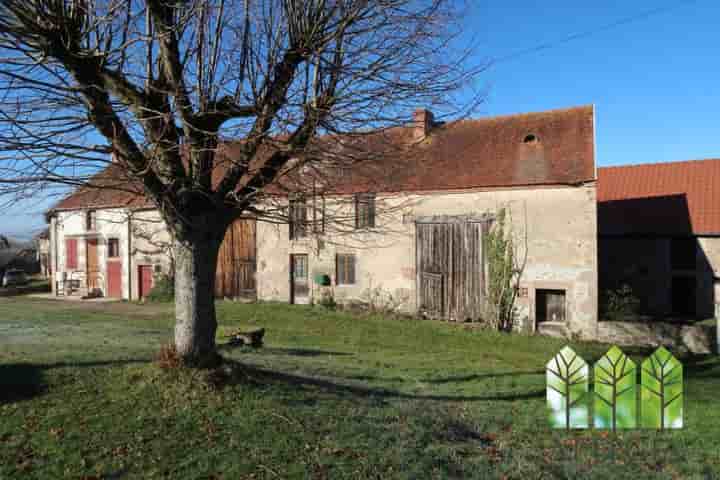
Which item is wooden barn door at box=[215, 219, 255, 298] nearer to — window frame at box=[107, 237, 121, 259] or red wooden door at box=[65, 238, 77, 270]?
window frame at box=[107, 237, 121, 259]

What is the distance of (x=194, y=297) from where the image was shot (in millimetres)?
5859

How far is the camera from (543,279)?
1642 cm

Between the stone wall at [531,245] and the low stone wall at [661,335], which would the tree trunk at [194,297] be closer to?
the stone wall at [531,245]

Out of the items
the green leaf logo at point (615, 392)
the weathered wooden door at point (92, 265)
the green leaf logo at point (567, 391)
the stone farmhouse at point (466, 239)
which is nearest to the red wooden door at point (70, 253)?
the weathered wooden door at point (92, 265)

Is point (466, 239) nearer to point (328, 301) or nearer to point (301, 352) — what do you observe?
point (328, 301)

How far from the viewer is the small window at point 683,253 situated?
19719 mm

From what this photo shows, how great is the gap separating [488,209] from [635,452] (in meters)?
12.5

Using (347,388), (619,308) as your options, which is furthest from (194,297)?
(619,308)

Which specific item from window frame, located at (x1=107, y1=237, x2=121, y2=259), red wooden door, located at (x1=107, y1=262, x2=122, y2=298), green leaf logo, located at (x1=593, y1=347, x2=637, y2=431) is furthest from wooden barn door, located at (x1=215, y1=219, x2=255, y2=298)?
green leaf logo, located at (x1=593, y1=347, x2=637, y2=431)

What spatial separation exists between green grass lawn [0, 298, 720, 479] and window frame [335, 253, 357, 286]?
35.0 ft

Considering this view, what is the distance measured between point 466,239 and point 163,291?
13.5 meters

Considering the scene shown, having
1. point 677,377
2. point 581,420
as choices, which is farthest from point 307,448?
point 677,377

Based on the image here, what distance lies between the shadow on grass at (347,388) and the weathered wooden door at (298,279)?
43.7 feet

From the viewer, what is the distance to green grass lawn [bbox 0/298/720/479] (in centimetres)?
432
